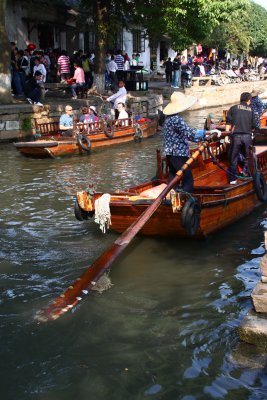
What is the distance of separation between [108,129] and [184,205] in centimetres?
938

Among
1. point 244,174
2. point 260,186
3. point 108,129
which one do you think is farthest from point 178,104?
point 108,129

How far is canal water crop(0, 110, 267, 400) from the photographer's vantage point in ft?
14.7

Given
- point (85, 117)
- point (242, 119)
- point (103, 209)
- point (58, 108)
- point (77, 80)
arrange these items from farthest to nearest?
point (77, 80)
point (58, 108)
point (85, 117)
point (242, 119)
point (103, 209)

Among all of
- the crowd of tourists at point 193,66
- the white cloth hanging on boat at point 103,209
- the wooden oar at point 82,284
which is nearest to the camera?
the wooden oar at point 82,284

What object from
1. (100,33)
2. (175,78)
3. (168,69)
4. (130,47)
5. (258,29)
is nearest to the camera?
(100,33)

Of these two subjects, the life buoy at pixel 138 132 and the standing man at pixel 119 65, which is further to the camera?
the standing man at pixel 119 65

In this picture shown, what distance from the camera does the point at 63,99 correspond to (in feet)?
63.3

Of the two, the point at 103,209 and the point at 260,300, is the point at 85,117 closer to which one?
the point at 103,209

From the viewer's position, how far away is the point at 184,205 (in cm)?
686

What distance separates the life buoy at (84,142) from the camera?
1466 centimetres

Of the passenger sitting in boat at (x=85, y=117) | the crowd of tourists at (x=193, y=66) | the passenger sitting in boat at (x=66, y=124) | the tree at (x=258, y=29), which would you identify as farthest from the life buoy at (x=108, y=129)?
the tree at (x=258, y=29)

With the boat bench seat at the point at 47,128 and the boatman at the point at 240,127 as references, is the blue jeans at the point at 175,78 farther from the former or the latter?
the boatman at the point at 240,127

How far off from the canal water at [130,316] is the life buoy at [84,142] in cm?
512

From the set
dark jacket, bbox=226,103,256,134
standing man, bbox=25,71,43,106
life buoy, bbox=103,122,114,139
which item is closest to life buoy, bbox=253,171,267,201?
dark jacket, bbox=226,103,256,134
